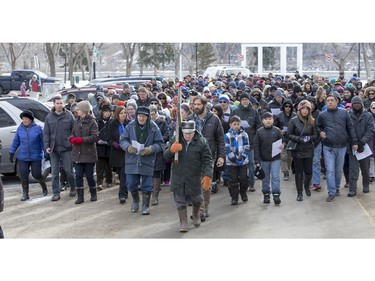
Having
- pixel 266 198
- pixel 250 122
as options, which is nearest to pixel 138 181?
pixel 266 198

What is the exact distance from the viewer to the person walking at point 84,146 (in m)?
11.4

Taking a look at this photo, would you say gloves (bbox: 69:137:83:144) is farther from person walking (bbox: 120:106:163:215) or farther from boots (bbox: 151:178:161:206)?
boots (bbox: 151:178:161:206)

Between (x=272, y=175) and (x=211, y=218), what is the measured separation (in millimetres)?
1512

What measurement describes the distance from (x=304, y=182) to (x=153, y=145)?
2.92 m

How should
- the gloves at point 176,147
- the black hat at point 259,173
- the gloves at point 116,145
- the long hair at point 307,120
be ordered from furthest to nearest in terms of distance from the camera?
1. the gloves at point 116,145
2. the long hair at point 307,120
3. the black hat at point 259,173
4. the gloves at point 176,147

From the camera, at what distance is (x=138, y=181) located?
10.7 metres

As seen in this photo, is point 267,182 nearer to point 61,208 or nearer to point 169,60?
point 61,208

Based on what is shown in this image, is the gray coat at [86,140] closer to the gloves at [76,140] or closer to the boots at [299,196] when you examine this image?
the gloves at [76,140]

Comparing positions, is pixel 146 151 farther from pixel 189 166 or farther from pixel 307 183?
pixel 307 183

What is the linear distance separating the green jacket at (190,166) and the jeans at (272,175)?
2.17m

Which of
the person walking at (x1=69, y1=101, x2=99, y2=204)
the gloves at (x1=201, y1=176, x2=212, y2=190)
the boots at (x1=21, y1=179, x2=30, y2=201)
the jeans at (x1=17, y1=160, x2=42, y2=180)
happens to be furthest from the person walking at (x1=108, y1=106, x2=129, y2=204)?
the gloves at (x1=201, y1=176, x2=212, y2=190)

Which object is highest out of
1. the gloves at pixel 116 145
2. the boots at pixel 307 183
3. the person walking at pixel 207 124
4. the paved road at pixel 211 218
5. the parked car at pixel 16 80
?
the parked car at pixel 16 80

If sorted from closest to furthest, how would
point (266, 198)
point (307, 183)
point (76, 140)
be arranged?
point (266, 198)
point (76, 140)
point (307, 183)

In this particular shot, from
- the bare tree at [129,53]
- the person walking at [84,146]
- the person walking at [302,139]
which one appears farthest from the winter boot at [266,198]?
the bare tree at [129,53]
